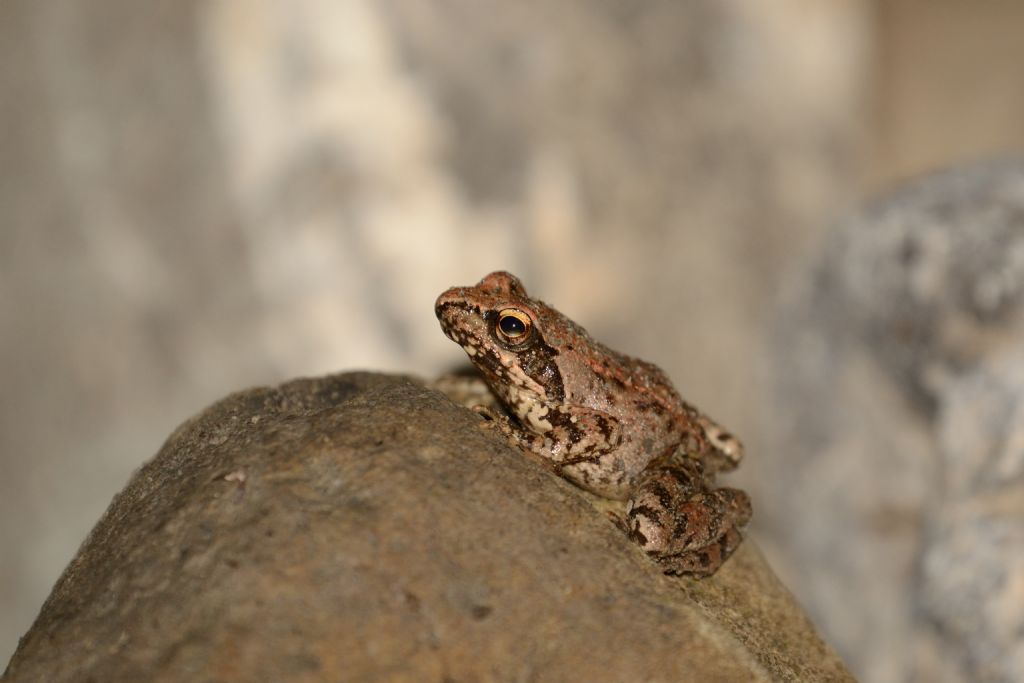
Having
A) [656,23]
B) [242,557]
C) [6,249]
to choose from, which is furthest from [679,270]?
[242,557]

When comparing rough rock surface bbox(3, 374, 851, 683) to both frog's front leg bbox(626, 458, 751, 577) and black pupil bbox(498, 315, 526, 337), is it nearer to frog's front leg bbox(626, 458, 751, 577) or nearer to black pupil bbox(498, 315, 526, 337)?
frog's front leg bbox(626, 458, 751, 577)

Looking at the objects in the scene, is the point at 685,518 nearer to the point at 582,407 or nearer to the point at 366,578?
the point at 582,407

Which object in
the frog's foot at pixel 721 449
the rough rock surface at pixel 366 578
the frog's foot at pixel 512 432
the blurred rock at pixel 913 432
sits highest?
the blurred rock at pixel 913 432

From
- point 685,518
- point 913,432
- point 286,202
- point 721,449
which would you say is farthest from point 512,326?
point 286,202

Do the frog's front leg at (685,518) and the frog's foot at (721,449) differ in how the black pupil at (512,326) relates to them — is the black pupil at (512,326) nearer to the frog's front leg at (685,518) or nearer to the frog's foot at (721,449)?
the frog's front leg at (685,518)

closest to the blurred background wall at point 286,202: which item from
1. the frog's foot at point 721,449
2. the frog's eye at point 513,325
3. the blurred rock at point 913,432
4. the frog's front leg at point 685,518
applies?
the blurred rock at point 913,432

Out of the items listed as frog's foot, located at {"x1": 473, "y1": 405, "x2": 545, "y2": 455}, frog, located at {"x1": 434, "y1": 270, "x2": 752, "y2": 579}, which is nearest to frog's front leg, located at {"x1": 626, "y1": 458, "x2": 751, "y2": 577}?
frog, located at {"x1": 434, "y1": 270, "x2": 752, "y2": 579}
